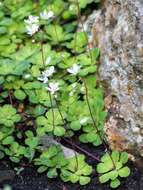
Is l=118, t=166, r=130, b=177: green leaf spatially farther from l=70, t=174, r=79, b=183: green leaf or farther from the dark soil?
l=70, t=174, r=79, b=183: green leaf

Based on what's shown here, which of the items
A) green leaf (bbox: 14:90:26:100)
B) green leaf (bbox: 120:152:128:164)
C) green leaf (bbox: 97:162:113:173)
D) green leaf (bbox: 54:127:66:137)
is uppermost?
green leaf (bbox: 14:90:26:100)

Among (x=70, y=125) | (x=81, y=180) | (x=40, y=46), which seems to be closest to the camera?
(x=81, y=180)

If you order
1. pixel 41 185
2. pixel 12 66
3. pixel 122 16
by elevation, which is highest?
pixel 122 16

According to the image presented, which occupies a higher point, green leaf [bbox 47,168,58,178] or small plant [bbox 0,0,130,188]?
small plant [bbox 0,0,130,188]

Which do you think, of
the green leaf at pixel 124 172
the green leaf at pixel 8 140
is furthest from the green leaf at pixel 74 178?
the green leaf at pixel 8 140

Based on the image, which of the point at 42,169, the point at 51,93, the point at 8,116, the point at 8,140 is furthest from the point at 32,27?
the point at 42,169

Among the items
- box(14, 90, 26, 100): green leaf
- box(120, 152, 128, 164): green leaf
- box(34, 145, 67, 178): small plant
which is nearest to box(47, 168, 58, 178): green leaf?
box(34, 145, 67, 178): small plant

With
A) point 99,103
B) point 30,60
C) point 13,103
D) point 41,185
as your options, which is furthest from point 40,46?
point 41,185

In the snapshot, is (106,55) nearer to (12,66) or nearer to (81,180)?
(12,66)
